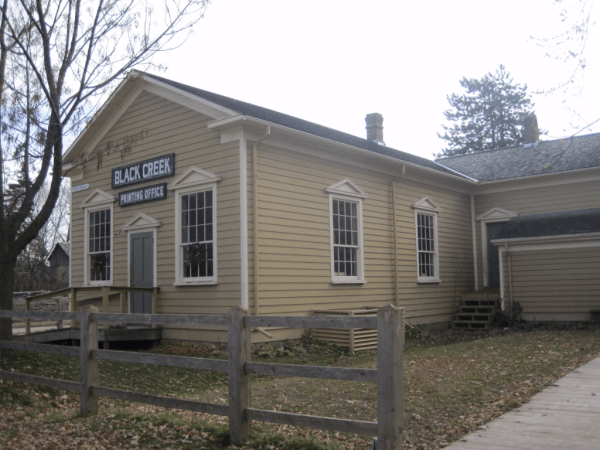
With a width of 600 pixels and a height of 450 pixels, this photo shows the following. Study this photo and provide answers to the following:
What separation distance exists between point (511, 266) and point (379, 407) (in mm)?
14884

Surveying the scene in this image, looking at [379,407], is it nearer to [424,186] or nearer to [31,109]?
[31,109]

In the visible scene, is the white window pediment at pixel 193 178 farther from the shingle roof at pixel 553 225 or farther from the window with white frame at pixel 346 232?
the shingle roof at pixel 553 225

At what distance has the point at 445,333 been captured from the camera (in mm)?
17188

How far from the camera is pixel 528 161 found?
20.0m

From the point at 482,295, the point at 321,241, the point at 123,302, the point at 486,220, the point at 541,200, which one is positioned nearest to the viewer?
the point at 321,241

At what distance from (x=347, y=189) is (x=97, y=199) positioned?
649cm

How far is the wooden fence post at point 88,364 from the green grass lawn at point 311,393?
0.19 metres

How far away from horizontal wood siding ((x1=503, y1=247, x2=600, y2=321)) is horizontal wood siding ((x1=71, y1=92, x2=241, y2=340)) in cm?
981

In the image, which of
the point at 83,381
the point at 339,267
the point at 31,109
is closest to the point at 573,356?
the point at 339,267

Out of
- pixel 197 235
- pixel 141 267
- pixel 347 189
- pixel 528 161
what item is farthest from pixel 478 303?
pixel 141 267

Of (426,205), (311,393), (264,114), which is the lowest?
(311,393)

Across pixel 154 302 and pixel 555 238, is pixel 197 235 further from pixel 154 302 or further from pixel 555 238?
pixel 555 238

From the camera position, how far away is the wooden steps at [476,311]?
17734 mm

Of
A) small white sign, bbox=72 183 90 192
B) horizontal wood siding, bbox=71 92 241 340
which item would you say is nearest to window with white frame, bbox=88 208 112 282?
horizontal wood siding, bbox=71 92 241 340
